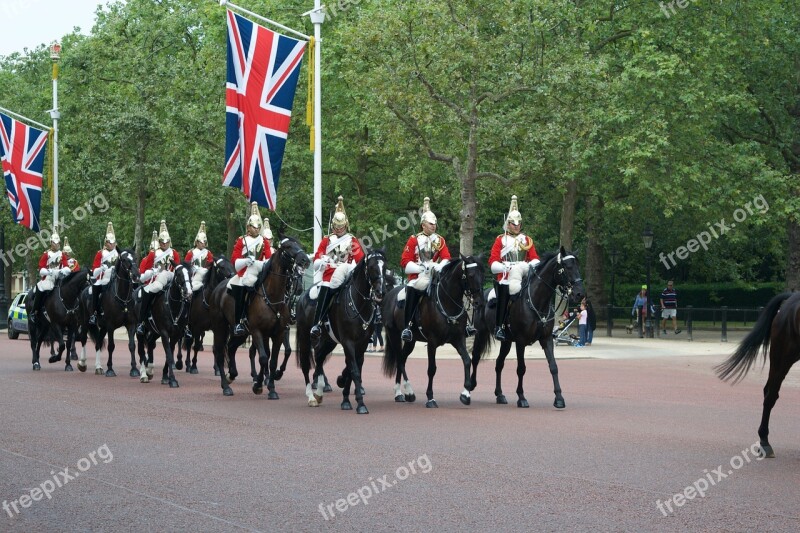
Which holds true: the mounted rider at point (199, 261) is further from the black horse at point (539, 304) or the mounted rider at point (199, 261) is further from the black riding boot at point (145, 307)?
the black horse at point (539, 304)

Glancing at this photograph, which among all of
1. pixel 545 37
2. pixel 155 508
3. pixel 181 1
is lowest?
pixel 155 508

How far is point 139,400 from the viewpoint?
54.4ft

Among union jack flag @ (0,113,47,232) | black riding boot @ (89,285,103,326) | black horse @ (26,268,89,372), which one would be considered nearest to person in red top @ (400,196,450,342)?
black riding boot @ (89,285,103,326)

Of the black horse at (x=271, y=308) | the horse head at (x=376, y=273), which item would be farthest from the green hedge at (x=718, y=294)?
the horse head at (x=376, y=273)

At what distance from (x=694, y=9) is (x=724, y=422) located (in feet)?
88.7

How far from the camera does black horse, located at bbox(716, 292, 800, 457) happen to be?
1153 centimetres

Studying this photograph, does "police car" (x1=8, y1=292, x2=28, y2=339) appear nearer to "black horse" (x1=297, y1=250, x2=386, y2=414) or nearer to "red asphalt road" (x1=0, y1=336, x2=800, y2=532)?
"red asphalt road" (x1=0, y1=336, x2=800, y2=532)

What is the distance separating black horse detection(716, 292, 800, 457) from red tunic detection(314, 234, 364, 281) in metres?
5.72

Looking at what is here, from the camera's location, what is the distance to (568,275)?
1605 centimetres

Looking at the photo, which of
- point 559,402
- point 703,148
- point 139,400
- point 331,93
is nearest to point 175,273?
point 139,400

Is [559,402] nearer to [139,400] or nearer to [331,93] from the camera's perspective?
[139,400]

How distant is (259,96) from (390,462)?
15436mm

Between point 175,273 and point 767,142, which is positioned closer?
point 175,273

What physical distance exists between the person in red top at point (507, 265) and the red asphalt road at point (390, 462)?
1.28 meters
